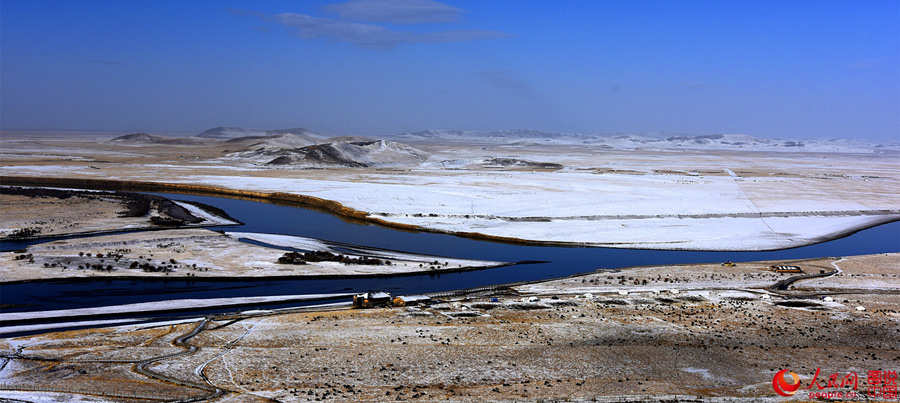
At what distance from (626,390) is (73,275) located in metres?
20.0

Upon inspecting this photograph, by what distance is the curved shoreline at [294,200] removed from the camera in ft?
116

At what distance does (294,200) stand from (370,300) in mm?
30384

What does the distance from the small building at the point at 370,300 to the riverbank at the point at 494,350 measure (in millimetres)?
613

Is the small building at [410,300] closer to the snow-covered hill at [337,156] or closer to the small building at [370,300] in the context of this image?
the small building at [370,300]

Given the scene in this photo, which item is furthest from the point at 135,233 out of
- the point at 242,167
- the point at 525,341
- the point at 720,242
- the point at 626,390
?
the point at 242,167

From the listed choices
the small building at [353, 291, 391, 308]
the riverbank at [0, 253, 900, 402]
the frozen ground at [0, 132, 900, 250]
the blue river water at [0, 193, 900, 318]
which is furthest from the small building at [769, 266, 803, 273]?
the small building at [353, 291, 391, 308]

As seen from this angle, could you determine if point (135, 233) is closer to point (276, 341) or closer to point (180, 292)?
point (180, 292)

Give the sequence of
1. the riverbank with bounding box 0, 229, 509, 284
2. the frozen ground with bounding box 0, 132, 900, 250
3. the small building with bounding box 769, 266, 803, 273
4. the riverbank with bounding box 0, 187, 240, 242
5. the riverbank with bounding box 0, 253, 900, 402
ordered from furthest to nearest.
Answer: the frozen ground with bounding box 0, 132, 900, 250
the riverbank with bounding box 0, 187, 240, 242
the small building with bounding box 769, 266, 803, 273
the riverbank with bounding box 0, 229, 509, 284
the riverbank with bounding box 0, 253, 900, 402

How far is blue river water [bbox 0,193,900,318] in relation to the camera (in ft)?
75.7

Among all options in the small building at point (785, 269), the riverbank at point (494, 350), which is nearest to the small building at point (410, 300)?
the riverbank at point (494, 350)

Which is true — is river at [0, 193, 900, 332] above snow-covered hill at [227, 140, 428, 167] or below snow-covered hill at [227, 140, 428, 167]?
below

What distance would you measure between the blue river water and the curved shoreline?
58 centimetres

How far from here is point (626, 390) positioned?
15.0m

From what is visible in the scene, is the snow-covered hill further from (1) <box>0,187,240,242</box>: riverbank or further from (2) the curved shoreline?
(1) <box>0,187,240,242</box>: riverbank
